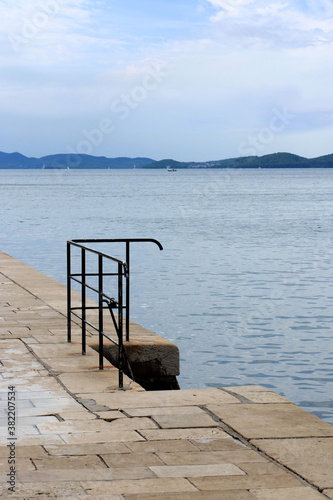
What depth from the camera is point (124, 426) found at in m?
4.70

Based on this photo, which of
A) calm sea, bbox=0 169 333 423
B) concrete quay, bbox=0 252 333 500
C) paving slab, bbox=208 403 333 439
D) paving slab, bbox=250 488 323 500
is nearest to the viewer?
paving slab, bbox=250 488 323 500

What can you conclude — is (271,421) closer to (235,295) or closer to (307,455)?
(307,455)

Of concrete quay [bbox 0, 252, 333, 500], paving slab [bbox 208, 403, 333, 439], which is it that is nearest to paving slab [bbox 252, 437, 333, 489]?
concrete quay [bbox 0, 252, 333, 500]

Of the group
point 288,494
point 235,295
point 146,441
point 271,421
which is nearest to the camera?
point 288,494

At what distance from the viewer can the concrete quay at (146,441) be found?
12.3ft

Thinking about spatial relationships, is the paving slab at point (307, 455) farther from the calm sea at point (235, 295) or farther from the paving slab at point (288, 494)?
the calm sea at point (235, 295)

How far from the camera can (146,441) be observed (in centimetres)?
441

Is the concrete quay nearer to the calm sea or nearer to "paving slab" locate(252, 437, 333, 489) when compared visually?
"paving slab" locate(252, 437, 333, 489)

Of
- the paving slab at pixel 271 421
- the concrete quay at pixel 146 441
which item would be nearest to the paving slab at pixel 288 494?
the concrete quay at pixel 146 441

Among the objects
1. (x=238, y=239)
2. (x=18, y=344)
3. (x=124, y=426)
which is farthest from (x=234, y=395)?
(x=238, y=239)

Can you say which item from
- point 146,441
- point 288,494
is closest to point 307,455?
point 288,494

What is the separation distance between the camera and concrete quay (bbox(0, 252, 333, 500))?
12.3 ft

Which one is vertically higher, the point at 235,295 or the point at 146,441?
the point at 146,441

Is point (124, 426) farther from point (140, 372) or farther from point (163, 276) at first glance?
point (163, 276)
